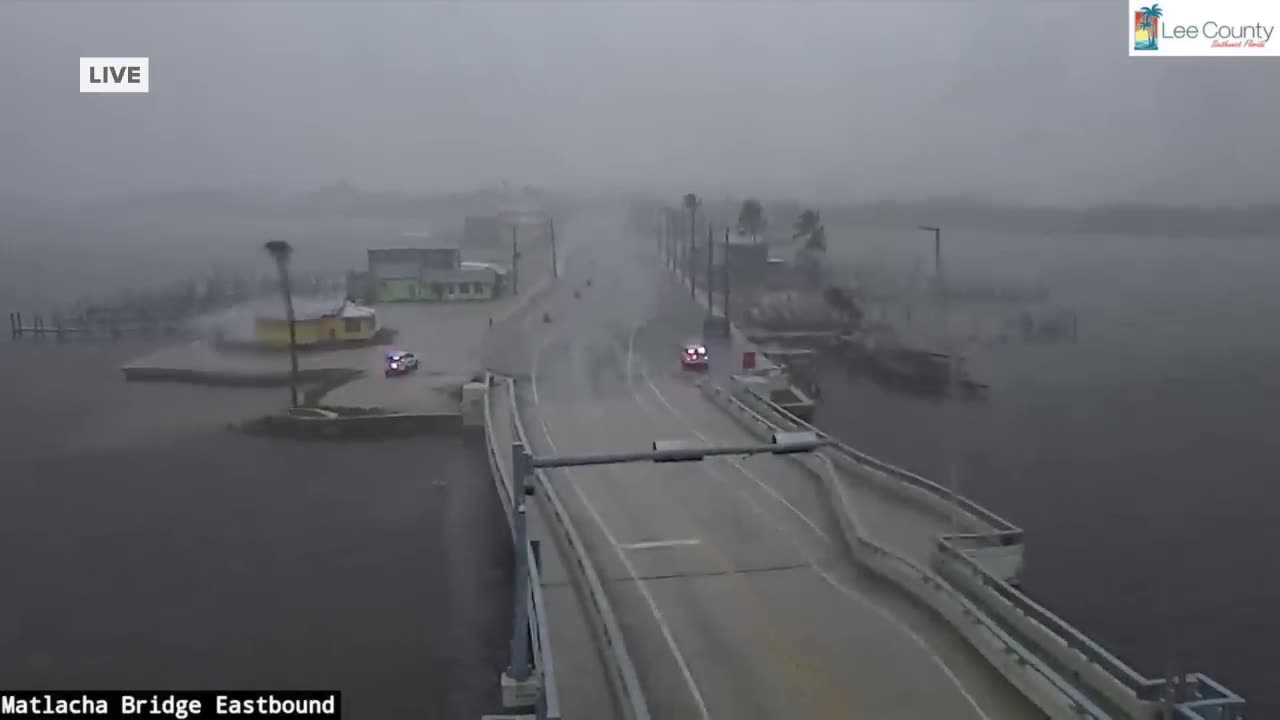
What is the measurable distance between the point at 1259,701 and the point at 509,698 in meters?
3.60

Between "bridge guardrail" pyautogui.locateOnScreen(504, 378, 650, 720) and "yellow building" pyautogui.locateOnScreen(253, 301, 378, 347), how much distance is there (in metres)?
9.06

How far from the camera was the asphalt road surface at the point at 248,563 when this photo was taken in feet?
16.6

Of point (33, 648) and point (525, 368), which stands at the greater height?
point (525, 368)

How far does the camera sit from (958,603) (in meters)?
3.71

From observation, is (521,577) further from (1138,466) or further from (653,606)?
(1138,466)

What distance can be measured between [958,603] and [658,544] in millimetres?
1575

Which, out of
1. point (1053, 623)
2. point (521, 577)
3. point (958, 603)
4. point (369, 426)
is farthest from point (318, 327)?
point (1053, 623)

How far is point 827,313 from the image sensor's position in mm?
18047

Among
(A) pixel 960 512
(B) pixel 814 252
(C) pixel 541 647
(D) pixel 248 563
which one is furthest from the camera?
(B) pixel 814 252

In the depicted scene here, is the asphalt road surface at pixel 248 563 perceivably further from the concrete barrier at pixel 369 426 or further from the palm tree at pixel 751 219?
the palm tree at pixel 751 219

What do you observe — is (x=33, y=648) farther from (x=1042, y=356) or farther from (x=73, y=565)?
(x=1042, y=356)

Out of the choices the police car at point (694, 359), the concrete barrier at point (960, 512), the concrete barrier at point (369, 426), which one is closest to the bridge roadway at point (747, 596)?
the concrete barrier at point (960, 512)

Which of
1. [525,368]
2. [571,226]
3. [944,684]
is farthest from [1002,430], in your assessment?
[571,226]

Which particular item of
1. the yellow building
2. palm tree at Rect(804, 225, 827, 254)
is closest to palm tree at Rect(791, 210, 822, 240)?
palm tree at Rect(804, 225, 827, 254)
